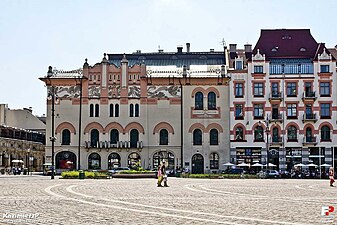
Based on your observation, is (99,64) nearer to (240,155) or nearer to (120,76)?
(120,76)

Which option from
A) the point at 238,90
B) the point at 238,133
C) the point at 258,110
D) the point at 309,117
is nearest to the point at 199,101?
the point at 238,90

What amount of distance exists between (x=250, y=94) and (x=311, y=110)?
25.8 feet

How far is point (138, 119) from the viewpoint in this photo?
77938mm

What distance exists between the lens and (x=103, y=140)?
255 feet

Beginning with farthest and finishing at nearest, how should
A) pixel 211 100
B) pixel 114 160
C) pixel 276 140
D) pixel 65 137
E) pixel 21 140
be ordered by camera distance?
pixel 21 140 < pixel 65 137 < pixel 114 160 < pixel 211 100 < pixel 276 140

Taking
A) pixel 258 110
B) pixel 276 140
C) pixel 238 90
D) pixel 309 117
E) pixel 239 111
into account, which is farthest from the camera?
pixel 238 90

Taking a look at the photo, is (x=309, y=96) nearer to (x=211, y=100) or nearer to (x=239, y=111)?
(x=239, y=111)

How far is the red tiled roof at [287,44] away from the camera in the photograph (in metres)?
79.2

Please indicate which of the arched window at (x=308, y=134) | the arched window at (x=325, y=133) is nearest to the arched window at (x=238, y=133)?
the arched window at (x=308, y=134)

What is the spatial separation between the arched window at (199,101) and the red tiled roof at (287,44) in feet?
29.3

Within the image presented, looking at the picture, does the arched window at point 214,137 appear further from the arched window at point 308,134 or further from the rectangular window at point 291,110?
the arched window at point 308,134

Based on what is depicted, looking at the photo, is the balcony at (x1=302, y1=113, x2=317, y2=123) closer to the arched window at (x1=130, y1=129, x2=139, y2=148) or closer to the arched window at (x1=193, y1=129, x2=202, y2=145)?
the arched window at (x1=193, y1=129, x2=202, y2=145)

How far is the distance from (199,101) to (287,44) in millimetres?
14426

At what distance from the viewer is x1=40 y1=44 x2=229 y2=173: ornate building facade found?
77.4m
